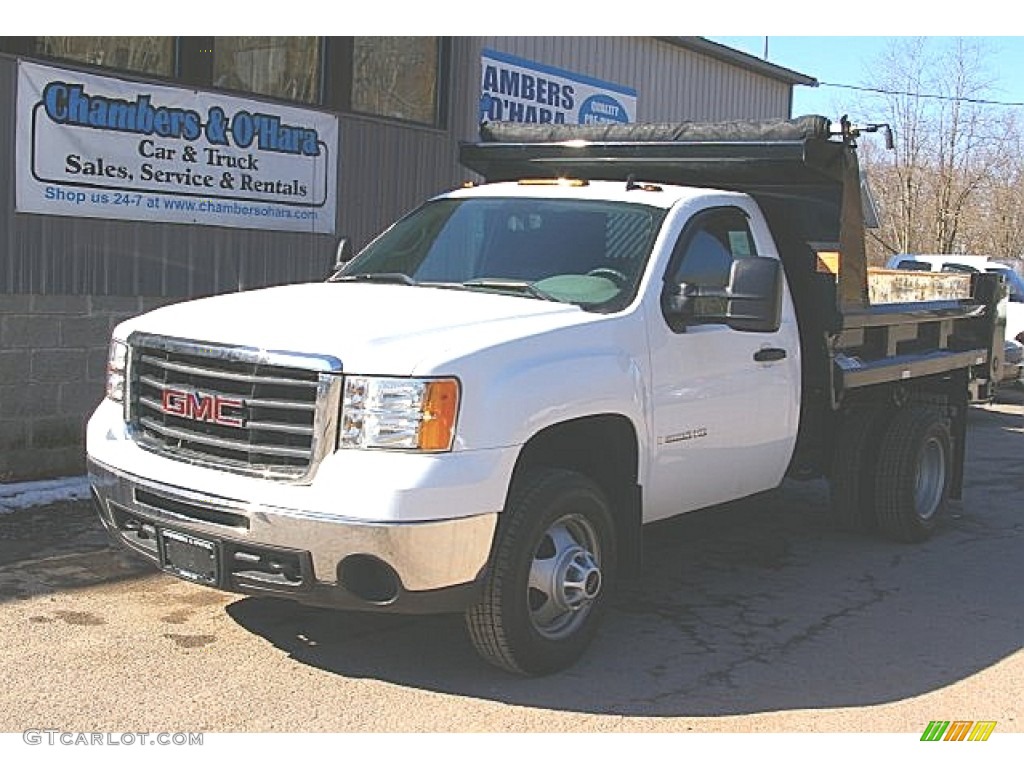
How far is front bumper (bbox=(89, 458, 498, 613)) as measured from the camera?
14.9 ft

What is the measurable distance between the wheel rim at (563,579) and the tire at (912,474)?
124 inches

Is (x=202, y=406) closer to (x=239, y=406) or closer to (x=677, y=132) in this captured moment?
(x=239, y=406)

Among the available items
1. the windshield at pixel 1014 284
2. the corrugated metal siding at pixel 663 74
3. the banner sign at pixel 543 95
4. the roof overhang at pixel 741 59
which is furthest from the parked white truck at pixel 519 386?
the windshield at pixel 1014 284

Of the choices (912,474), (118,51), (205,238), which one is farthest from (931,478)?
(118,51)

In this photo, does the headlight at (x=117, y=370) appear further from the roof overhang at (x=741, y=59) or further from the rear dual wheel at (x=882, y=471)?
the roof overhang at (x=741, y=59)

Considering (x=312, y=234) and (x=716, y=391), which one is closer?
(x=716, y=391)

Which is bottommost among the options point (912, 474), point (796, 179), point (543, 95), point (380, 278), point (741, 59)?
point (912, 474)

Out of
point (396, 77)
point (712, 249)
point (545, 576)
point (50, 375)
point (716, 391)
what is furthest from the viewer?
point (396, 77)

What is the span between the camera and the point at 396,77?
11.8 metres

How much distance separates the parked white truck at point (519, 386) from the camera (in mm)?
4617

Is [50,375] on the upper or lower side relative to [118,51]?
lower

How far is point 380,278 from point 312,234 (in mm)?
4739
